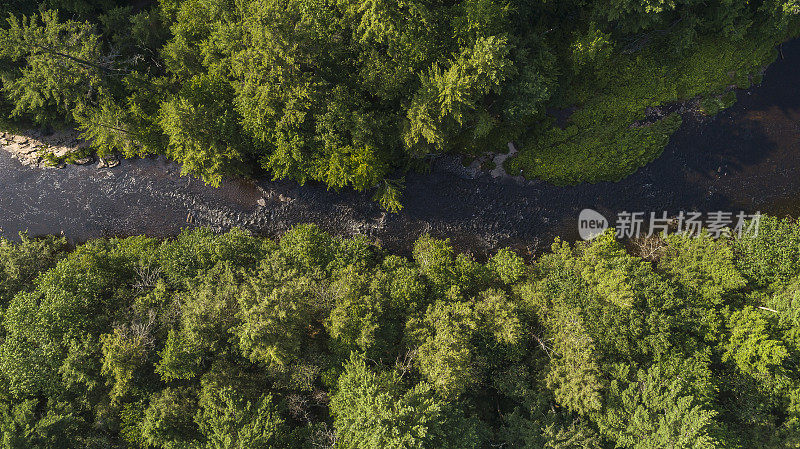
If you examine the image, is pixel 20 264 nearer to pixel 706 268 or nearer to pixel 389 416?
pixel 389 416

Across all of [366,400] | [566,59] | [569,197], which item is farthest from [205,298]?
[566,59]

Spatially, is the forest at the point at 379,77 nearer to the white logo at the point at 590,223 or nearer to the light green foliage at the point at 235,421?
the white logo at the point at 590,223

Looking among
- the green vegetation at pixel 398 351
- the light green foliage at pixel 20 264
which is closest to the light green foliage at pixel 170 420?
the green vegetation at pixel 398 351

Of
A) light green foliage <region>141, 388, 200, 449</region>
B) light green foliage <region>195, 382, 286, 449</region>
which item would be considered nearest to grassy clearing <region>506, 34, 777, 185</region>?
light green foliage <region>195, 382, 286, 449</region>

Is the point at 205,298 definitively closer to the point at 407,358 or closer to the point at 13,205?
the point at 407,358

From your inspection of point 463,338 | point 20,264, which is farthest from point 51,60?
point 463,338

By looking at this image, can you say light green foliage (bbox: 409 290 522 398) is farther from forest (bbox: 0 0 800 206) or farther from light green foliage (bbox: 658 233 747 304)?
light green foliage (bbox: 658 233 747 304)
